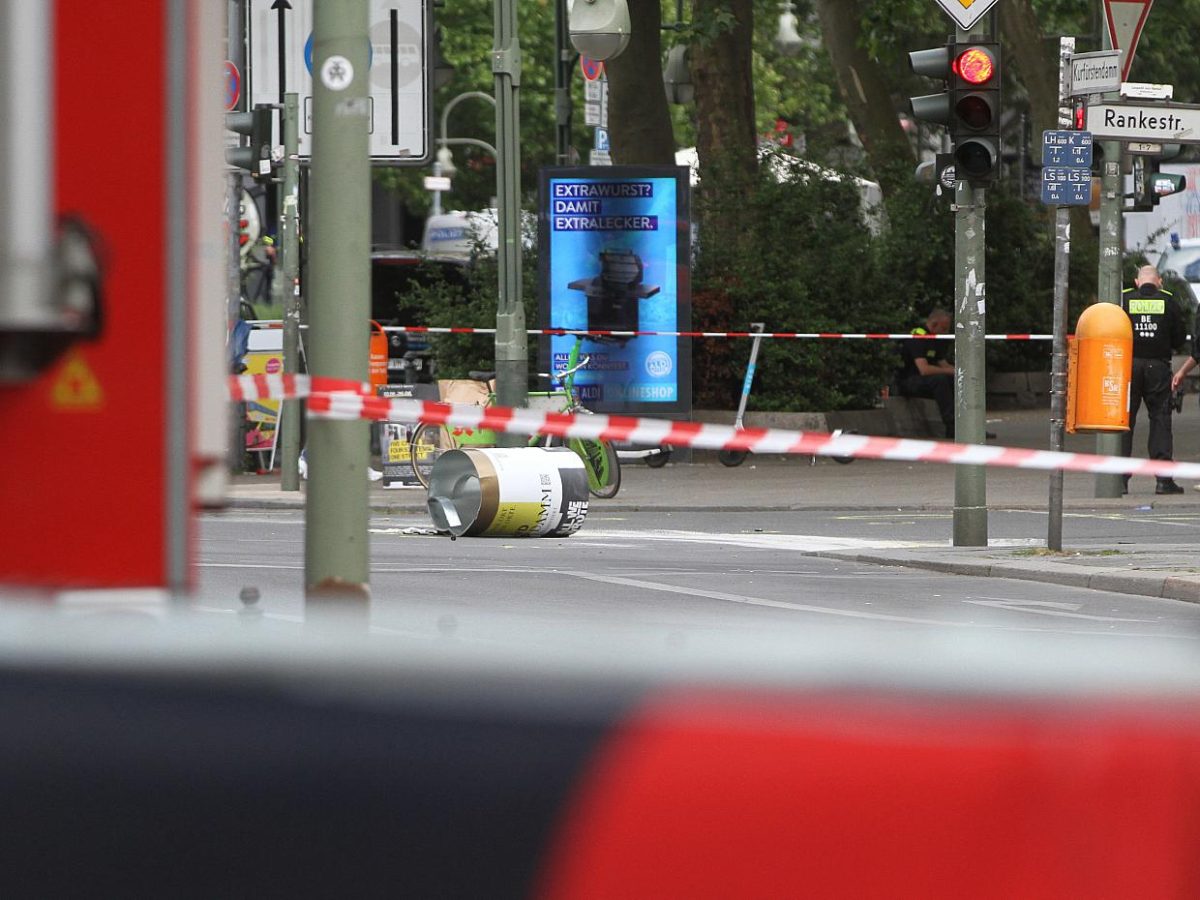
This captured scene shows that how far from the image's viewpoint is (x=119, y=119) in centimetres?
250

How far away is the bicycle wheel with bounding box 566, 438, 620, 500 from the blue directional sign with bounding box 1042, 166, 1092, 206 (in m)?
5.24

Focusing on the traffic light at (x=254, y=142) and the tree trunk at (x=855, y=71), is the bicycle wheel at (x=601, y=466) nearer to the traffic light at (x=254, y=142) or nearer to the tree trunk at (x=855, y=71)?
the traffic light at (x=254, y=142)

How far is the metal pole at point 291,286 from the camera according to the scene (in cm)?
1797

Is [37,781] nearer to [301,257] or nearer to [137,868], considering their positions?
[137,868]

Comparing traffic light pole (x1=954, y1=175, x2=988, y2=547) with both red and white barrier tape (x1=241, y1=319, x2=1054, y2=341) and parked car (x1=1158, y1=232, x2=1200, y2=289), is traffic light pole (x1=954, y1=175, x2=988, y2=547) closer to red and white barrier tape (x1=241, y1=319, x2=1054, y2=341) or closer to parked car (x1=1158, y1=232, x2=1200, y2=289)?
red and white barrier tape (x1=241, y1=319, x2=1054, y2=341)

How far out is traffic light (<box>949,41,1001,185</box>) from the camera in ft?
42.8

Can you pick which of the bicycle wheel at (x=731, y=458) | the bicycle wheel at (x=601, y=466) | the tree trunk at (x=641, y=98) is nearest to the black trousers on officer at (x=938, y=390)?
the bicycle wheel at (x=731, y=458)

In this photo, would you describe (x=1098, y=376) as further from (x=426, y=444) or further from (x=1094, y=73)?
(x=426, y=444)

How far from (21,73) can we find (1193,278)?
43511 mm

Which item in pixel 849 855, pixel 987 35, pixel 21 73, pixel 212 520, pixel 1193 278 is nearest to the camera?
pixel 849 855

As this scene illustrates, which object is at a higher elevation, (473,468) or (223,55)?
(223,55)

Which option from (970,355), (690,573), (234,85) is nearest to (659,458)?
(234,85)

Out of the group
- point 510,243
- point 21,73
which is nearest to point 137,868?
point 21,73

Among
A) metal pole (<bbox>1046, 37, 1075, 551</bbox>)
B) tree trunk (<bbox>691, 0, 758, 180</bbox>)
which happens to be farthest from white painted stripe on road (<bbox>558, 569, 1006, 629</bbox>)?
tree trunk (<bbox>691, 0, 758, 180</bbox>)
